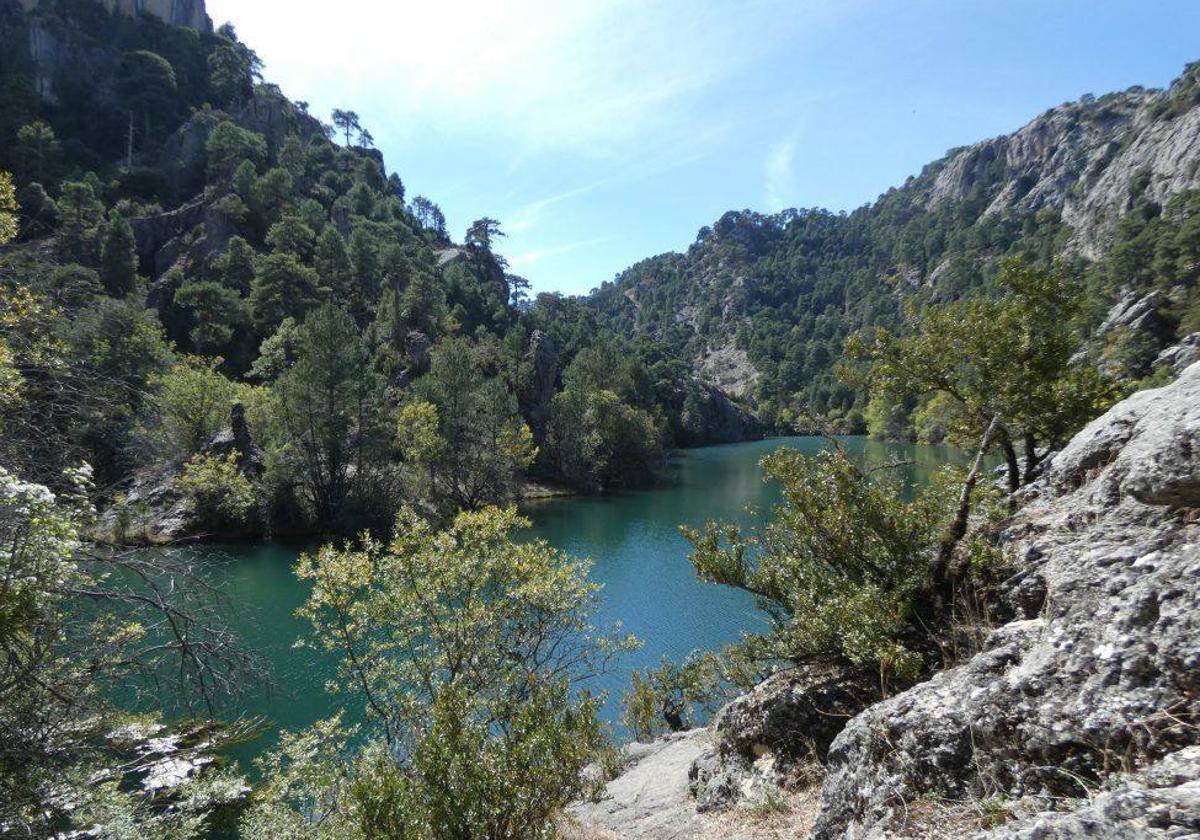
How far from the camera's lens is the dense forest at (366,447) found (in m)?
6.70

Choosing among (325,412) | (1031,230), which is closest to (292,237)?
(325,412)

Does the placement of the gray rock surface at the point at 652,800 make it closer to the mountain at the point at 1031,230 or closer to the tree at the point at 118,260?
the mountain at the point at 1031,230

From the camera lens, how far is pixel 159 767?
14.9 meters

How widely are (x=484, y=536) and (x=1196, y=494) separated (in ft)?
32.8

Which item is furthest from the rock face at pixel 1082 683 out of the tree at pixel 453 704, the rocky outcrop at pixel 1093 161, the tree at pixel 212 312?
the rocky outcrop at pixel 1093 161

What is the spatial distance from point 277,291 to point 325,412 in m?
27.1

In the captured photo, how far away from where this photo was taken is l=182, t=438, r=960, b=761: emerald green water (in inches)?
766

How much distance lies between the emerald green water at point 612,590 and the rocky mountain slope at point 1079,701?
5.39 m

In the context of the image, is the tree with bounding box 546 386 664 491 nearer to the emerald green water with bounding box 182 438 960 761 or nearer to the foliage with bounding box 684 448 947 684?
the emerald green water with bounding box 182 438 960 761

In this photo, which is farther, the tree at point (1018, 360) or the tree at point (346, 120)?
the tree at point (346, 120)

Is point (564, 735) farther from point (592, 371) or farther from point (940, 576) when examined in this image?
point (592, 371)

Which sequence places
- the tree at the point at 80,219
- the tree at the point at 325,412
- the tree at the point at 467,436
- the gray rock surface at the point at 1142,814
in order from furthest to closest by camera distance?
the tree at the point at 80,219
the tree at the point at 467,436
the tree at the point at 325,412
the gray rock surface at the point at 1142,814

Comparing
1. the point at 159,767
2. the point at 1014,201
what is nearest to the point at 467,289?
the point at 159,767

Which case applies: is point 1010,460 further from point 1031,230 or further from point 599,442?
point 1031,230
